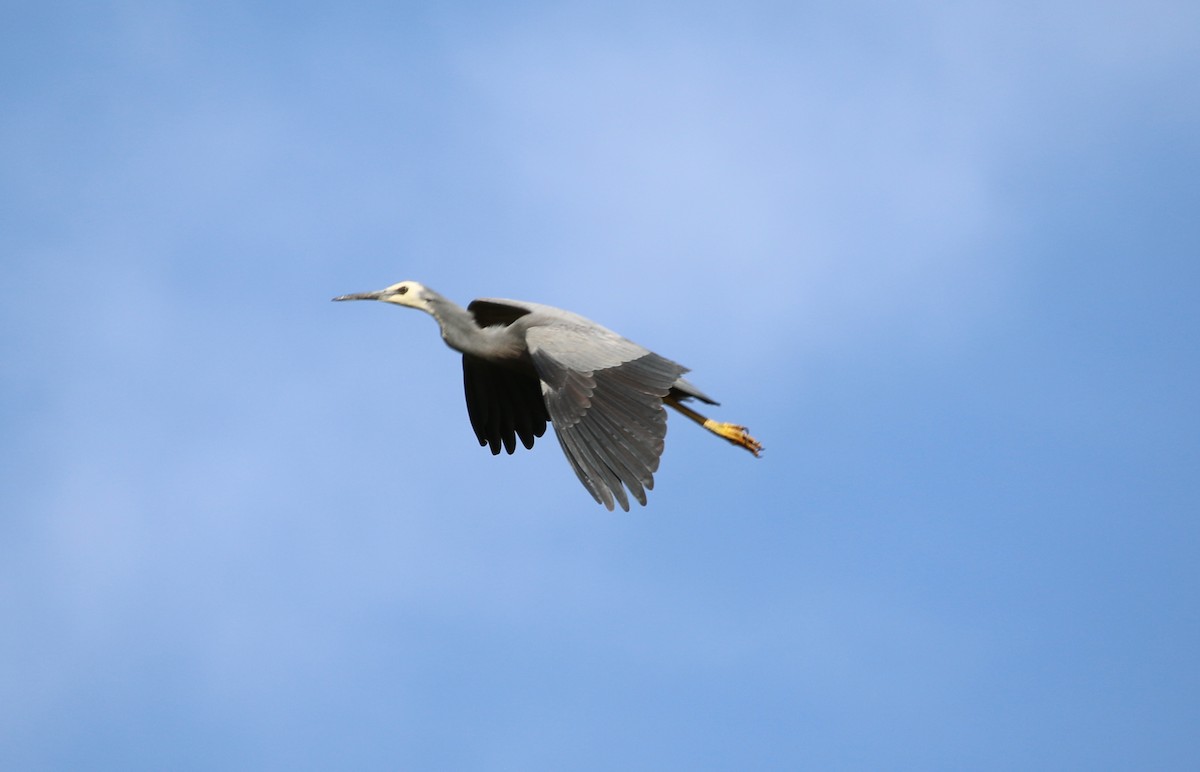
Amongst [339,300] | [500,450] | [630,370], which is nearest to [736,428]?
[630,370]

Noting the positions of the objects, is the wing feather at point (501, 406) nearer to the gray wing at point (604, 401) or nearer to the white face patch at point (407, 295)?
the white face patch at point (407, 295)

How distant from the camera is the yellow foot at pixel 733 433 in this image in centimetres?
1467

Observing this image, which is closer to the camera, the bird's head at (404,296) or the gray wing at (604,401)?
the gray wing at (604,401)

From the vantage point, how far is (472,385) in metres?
16.2

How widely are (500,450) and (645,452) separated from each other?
456cm

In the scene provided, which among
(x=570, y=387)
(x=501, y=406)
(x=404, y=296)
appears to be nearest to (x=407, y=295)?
(x=404, y=296)

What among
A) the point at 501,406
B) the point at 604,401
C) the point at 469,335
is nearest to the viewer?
the point at 604,401

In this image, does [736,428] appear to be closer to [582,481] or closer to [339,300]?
[582,481]

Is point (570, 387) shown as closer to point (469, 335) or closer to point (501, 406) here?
point (469, 335)

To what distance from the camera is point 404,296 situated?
15195 mm

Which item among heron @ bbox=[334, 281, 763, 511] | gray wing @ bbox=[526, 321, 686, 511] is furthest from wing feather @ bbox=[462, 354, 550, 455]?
gray wing @ bbox=[526, 321, 686, 511]

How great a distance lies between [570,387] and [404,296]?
2964mm

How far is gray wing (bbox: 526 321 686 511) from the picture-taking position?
39.6 ft

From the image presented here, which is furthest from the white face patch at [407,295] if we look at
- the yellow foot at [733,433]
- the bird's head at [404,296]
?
the yellow foot at [733,433]
